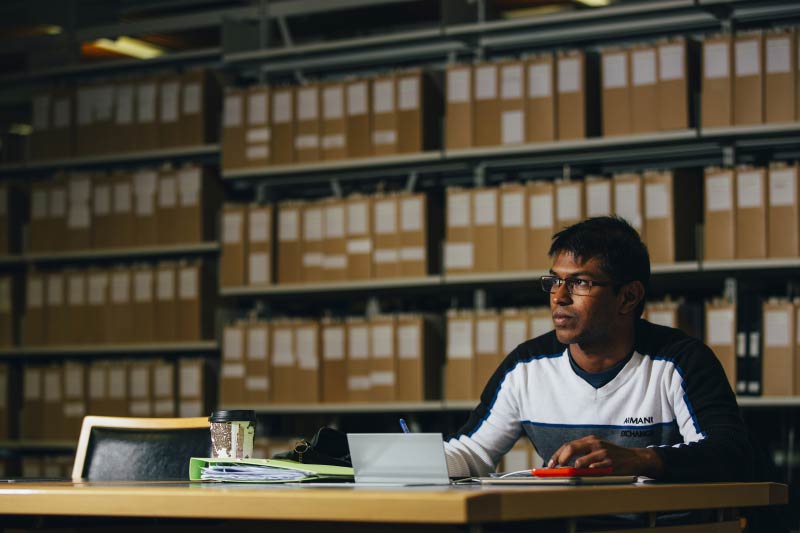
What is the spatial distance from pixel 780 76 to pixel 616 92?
495 mm

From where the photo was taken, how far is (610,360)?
210 centimetres

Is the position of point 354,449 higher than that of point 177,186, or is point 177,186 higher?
point 177,186

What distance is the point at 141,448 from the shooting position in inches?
89.5

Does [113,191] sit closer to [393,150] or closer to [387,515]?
[393,150]

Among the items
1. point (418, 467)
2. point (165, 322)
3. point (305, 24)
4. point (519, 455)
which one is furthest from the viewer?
point (305, 24)

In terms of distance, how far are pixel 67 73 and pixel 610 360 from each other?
326cm

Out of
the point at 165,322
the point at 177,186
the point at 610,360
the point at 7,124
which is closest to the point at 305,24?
the point at 177,186

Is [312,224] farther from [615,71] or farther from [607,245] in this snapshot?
[607,245]

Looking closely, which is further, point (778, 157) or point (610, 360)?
point (778, 157)

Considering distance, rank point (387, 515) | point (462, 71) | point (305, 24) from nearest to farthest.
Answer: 1. point (387, 515)
2. point (462, 71)
3. point (305, 24)

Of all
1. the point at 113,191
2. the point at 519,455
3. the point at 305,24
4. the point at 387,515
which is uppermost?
the point at 305,24

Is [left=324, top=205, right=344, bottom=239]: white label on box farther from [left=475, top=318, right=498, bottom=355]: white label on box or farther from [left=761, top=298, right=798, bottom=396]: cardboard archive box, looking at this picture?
[left=761, top=298, right=798, bottom=396]: cardboard archive box

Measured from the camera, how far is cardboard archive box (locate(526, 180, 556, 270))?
3.76 m

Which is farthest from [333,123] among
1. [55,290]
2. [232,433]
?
[232,433]
